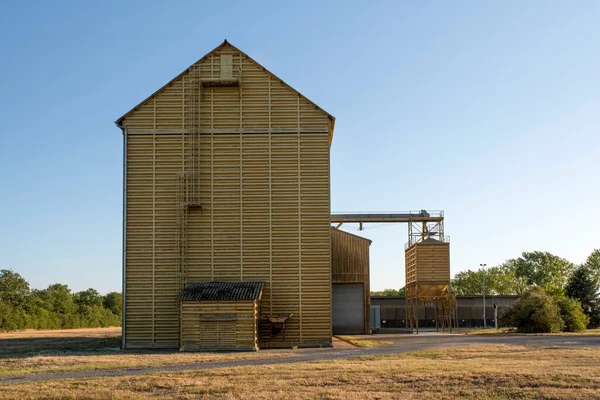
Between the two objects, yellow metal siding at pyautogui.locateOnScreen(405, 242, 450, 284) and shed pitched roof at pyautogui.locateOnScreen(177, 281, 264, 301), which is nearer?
shed pitched roof at pyautogui.locateOnScreen(177, 281, 264, 301)

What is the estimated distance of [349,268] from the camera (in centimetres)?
5119

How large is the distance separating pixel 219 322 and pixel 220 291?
1591mm

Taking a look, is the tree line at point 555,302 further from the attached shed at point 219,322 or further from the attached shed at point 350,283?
the attached shed at point 219,322

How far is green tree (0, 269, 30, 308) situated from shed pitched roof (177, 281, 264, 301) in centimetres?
5574

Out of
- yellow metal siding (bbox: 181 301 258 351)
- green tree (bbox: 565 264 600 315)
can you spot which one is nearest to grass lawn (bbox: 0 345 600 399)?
yellow metal siding (bbox: 181 301 258 351)

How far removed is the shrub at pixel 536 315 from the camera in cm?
4981

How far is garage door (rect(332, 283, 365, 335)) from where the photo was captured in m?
51.5

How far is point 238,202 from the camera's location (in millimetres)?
35031

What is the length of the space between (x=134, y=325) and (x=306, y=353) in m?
9.99

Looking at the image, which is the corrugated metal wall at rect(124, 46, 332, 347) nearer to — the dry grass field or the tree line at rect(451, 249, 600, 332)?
the dry grass field

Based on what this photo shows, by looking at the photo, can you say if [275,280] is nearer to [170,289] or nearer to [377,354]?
[170,289]

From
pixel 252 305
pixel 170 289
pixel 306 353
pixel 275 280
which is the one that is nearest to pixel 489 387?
pixel 306 353

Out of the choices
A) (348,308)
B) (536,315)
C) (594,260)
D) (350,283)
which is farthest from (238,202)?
(594,260)

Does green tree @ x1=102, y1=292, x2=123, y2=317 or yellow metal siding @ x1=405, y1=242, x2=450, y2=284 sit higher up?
yellow metal siding @ x1=405, y1=242, x2=450, y2=284
